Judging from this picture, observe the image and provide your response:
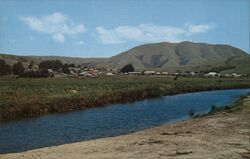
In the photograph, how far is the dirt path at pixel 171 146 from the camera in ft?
73.7

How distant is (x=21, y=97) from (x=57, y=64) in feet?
411

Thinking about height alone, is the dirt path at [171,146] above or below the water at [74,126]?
above

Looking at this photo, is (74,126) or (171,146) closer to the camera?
(171,146)

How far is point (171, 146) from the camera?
24.9 metres

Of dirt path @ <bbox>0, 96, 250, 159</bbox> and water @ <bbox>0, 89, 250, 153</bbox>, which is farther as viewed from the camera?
water @ <bbox>0, 89, 250, 153</bbox>

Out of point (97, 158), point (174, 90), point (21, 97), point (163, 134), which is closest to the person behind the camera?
point (97, 158)

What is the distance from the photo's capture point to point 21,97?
57.3 metres

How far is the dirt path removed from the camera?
2247cm

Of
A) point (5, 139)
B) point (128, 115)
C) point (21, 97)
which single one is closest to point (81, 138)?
point (5, 139)

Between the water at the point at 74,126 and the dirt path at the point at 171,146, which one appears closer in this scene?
the dirt path at the point at 171,146

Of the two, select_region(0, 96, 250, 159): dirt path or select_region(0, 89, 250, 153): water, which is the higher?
select_region(0, 96, 250, 159): dirt path

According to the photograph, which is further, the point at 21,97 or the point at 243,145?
the point at 21,97

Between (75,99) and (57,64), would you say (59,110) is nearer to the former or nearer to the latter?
(75,99)

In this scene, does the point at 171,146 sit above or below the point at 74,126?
above
